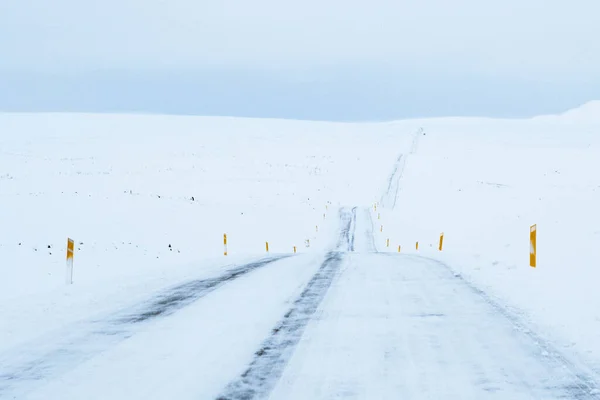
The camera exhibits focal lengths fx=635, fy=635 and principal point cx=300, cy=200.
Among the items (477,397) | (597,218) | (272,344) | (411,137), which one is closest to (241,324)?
(272,344)

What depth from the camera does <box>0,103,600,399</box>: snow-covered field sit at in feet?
19.2

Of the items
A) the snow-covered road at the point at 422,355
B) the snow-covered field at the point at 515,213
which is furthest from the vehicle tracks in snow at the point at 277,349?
the snow-covered field at the point at 515,213

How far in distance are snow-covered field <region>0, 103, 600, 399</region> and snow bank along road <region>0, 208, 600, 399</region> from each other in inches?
1.4

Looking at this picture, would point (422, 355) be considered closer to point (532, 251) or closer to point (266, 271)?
point (266, 271)

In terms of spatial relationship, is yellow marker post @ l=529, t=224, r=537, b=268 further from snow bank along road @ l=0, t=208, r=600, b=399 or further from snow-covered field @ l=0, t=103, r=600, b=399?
snow bank along road @ l=0, t=208, r=600, b=399

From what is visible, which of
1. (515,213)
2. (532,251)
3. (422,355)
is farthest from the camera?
(515,213)

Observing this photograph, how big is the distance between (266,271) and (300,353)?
8084 millimetres

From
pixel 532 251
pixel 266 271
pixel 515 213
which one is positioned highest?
pixel 515 213

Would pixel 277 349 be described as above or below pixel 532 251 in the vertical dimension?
below

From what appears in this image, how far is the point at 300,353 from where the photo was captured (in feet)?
20.8

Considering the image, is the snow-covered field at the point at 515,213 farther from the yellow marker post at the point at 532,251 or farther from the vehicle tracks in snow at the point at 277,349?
the vehicle tracks in snow at the point at 277,349

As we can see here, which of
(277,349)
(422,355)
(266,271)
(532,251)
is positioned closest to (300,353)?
(277,349)

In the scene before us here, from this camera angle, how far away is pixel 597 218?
20391 millimetres

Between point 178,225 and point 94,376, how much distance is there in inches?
1004
